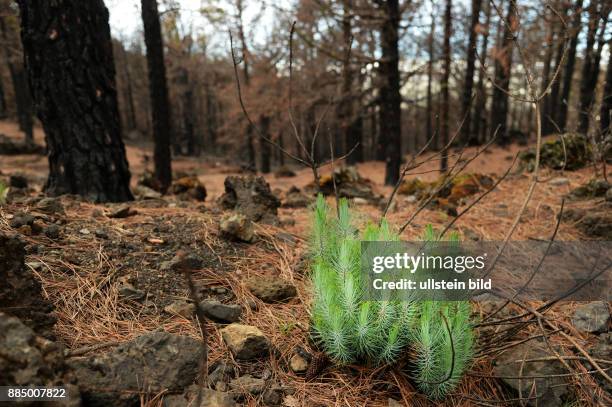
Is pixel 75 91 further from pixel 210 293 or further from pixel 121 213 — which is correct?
pixel 210 293

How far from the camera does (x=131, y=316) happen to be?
1.67 meters

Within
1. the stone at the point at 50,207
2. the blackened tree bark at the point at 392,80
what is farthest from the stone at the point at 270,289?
the blackened tree bark at the point at 392,80

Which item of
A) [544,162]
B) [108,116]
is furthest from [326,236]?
[544,162]

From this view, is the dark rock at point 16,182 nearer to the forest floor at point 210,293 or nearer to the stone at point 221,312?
the forest floor at point 210,293

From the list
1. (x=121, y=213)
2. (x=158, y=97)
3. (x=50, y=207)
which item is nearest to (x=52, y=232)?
(x=50, y=207)

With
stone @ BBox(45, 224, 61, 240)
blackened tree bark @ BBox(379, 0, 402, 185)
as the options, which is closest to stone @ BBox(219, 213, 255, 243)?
stone @ BBox(45, 224, 61, 240)

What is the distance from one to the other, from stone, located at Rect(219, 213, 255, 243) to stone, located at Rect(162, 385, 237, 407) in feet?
4.14

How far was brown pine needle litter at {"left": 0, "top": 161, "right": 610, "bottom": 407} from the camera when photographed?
1.44 m

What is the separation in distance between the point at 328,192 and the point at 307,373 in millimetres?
4405

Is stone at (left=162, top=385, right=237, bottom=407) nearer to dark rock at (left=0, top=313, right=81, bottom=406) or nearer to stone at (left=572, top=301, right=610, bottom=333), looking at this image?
dark rock at (left=0, top=313, right=81, bottom=406)

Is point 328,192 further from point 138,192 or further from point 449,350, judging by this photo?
point 449,350

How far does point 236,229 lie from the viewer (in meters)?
2.44

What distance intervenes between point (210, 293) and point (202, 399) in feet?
2.39

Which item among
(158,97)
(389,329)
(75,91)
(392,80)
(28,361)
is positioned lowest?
(389,329)
